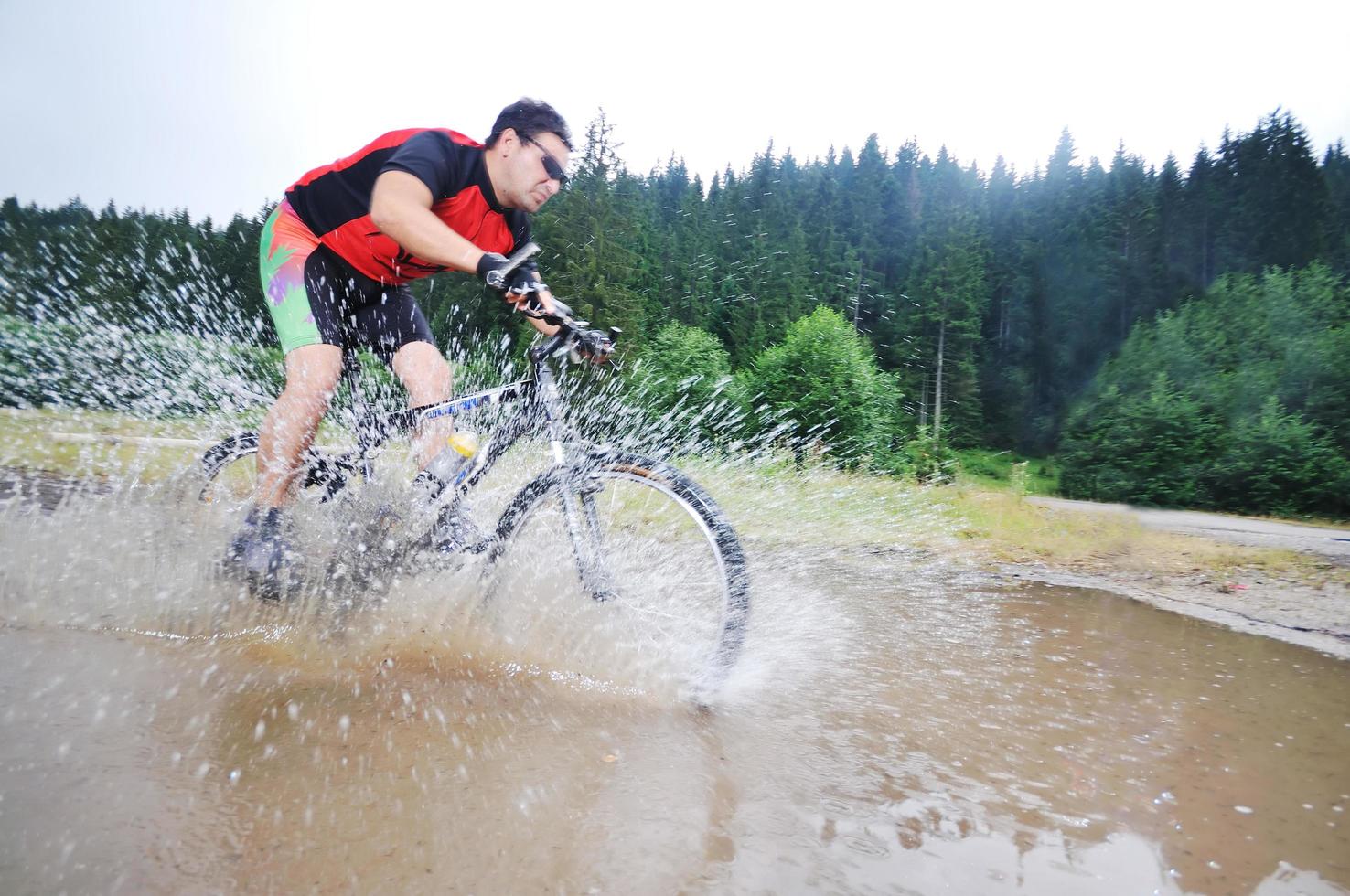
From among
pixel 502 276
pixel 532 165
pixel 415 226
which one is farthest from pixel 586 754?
pixel 532 165

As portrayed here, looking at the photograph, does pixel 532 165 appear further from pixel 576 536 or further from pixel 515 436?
pixel 576 536

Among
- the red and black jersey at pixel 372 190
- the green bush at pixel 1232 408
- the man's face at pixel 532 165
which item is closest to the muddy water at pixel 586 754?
the red and black jersey at pixel 372 190

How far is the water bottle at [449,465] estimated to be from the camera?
2.69 meters

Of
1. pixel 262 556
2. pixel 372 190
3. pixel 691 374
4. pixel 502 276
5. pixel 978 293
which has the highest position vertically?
pixel 978 293

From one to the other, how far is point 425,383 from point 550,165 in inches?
38.6

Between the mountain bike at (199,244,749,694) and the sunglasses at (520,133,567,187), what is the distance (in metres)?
0.31

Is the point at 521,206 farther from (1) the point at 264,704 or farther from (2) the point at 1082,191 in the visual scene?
(2) the point at 1082,191

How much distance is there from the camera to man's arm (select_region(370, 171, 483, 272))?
2.46 meters

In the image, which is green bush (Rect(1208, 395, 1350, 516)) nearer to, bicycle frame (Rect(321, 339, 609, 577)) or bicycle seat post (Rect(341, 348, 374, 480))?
bicycle frame (Rect(321, 339, 609, 577))

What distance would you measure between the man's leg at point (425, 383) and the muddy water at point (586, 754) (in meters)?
0.55

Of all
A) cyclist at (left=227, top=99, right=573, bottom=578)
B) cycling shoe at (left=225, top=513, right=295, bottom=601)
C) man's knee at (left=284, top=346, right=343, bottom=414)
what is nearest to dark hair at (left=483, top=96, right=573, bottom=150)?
cyclist at (left=227, top=99, right=573, bottom=578)

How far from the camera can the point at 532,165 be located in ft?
8.84

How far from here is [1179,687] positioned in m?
2.89

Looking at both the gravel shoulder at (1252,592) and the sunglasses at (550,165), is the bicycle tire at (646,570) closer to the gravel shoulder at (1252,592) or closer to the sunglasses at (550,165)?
the sunglasses at (550,165)
